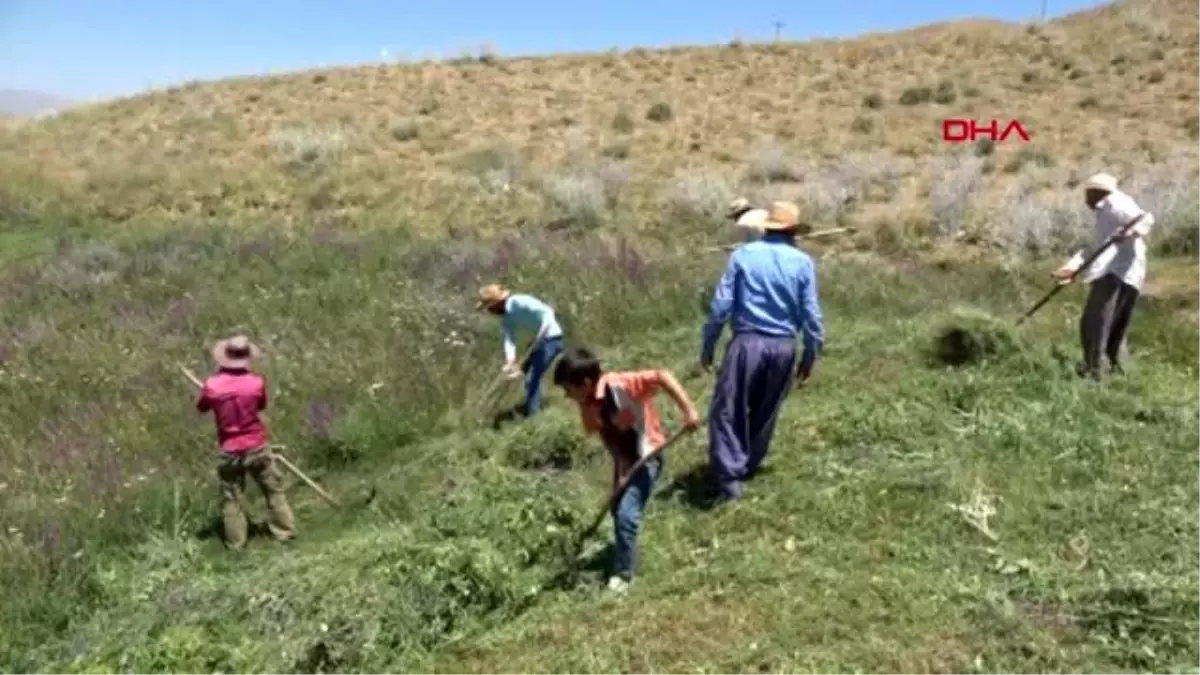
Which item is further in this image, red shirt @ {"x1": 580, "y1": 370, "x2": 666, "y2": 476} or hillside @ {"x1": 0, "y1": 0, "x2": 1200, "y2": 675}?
red shirt @ {"x1": 580, "y1": 370, "x2": 666, "y2": 476}

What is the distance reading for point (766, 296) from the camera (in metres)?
6.05

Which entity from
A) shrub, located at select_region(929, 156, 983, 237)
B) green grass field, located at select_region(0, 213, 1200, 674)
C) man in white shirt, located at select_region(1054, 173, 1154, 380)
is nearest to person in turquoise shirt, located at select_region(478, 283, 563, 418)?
green grass field, located at select_region(0, 213, 1200, 674)

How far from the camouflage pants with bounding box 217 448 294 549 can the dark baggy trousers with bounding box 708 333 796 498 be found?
251cm

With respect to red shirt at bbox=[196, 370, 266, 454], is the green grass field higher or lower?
lower

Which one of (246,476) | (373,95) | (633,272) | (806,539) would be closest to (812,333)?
(806,539)

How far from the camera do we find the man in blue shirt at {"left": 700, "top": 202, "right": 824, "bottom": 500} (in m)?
6.04

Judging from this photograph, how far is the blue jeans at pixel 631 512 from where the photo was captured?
5.16 meters

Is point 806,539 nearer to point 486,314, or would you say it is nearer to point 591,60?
point 486,314

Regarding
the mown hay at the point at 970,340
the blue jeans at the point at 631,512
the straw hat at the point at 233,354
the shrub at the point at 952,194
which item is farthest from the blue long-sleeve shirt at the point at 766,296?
the shrub at the point at 952,194

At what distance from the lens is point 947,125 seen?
74.8 feet

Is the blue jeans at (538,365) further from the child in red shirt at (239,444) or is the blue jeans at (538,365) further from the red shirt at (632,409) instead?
the red shirt at (632,409)

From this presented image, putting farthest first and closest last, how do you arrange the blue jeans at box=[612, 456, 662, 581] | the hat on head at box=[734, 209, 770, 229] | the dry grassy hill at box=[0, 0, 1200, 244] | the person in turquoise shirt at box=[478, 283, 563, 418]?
the dry grassy hill at box=[0, 0, 1200, 244] → the person in turquoise shirt at box=[478, 283, 563, 418] → the hat on head at box=[734, 209, 770, 229] → the blue jeans at box=[612, 456, 662, 581]

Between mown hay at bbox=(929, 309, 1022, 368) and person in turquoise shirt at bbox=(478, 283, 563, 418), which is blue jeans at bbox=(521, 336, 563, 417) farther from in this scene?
mown hay at bbox=(929, 309, 1022, 368)

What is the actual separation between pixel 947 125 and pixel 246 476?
1853cm
